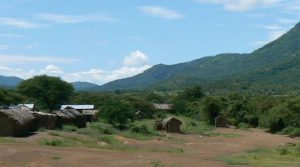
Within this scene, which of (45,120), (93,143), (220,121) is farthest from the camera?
(220,121)

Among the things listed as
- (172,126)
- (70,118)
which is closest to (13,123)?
(70,118)

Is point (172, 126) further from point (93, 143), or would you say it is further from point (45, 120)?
point (93, 143)

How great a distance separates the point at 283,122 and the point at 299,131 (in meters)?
6.44

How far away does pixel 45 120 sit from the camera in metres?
62.8

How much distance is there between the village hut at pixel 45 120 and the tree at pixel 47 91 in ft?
102

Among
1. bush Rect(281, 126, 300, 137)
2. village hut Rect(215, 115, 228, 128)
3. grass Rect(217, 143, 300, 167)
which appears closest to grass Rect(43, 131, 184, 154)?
grass Rect(217, 143, 300, 167)

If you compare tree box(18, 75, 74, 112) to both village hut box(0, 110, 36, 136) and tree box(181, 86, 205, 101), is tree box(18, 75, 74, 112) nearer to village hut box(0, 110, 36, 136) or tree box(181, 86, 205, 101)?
village hut box(0, 110, 36, 136)

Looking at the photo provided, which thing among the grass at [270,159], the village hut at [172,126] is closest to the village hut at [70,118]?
the village hut at [172,126]

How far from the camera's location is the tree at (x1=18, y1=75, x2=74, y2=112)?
314 feet

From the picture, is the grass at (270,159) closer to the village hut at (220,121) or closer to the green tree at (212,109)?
the village hut at (220,121)

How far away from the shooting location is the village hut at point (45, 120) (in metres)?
61.6

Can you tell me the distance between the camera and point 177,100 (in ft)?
485

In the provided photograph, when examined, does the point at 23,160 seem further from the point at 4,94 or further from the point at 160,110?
the point at 160,110

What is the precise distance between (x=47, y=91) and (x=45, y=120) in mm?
33191
